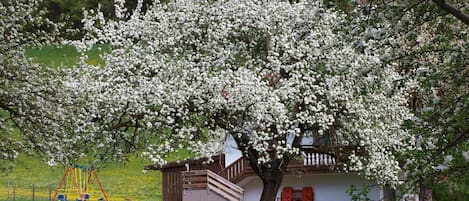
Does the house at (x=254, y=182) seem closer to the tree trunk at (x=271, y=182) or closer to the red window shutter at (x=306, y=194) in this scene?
the red window shutter at (x=306, y=194)

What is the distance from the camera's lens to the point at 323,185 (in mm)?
25312

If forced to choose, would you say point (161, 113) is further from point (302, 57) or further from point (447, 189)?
point (447, 189)

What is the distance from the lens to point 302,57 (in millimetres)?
17531

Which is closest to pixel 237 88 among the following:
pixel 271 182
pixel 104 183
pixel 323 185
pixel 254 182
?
pixel 271 182

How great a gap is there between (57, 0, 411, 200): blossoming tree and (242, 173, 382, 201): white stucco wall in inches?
255

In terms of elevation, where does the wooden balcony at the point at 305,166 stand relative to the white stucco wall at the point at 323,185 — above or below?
above

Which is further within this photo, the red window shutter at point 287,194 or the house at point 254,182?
the red window shutter at point 287,194

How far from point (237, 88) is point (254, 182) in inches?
397

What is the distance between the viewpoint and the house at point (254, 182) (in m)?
23.9

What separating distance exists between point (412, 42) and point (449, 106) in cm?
114

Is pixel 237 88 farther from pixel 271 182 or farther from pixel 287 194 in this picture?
pixel 287 194

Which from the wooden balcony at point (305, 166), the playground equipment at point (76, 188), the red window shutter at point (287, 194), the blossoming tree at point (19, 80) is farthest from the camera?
the playground equipment at point (76, 188)

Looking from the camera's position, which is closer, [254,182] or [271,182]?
[271,182]

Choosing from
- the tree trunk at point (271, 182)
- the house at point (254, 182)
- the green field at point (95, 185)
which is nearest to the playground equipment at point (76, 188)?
the green field at point (95, 185)
